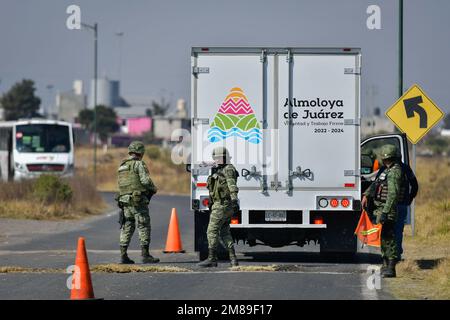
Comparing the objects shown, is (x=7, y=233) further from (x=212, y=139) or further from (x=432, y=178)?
(x=432, y=178)

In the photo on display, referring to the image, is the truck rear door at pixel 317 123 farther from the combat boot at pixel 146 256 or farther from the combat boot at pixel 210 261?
the combat boot at pixel 146 256

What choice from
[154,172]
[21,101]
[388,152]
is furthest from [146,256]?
[21,101]

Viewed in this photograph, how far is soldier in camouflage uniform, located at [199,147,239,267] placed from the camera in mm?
16859

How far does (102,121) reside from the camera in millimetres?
136000

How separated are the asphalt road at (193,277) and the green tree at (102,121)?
107 metres

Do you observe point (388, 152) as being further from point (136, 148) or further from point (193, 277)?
point (136, 148)

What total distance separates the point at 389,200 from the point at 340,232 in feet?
8.78

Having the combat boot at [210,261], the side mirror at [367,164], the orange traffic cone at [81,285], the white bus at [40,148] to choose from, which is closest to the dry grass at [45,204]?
the white bus at [40,148]

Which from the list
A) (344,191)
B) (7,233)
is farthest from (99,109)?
(344,191)

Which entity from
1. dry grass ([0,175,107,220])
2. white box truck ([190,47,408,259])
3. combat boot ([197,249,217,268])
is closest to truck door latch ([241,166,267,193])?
white box truck ([190,47,408,259])

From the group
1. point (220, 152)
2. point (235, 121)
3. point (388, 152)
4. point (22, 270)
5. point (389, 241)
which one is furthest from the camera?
point (235, 121)

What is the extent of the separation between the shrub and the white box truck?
1630cm

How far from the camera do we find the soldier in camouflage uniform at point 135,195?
17.8 meters
